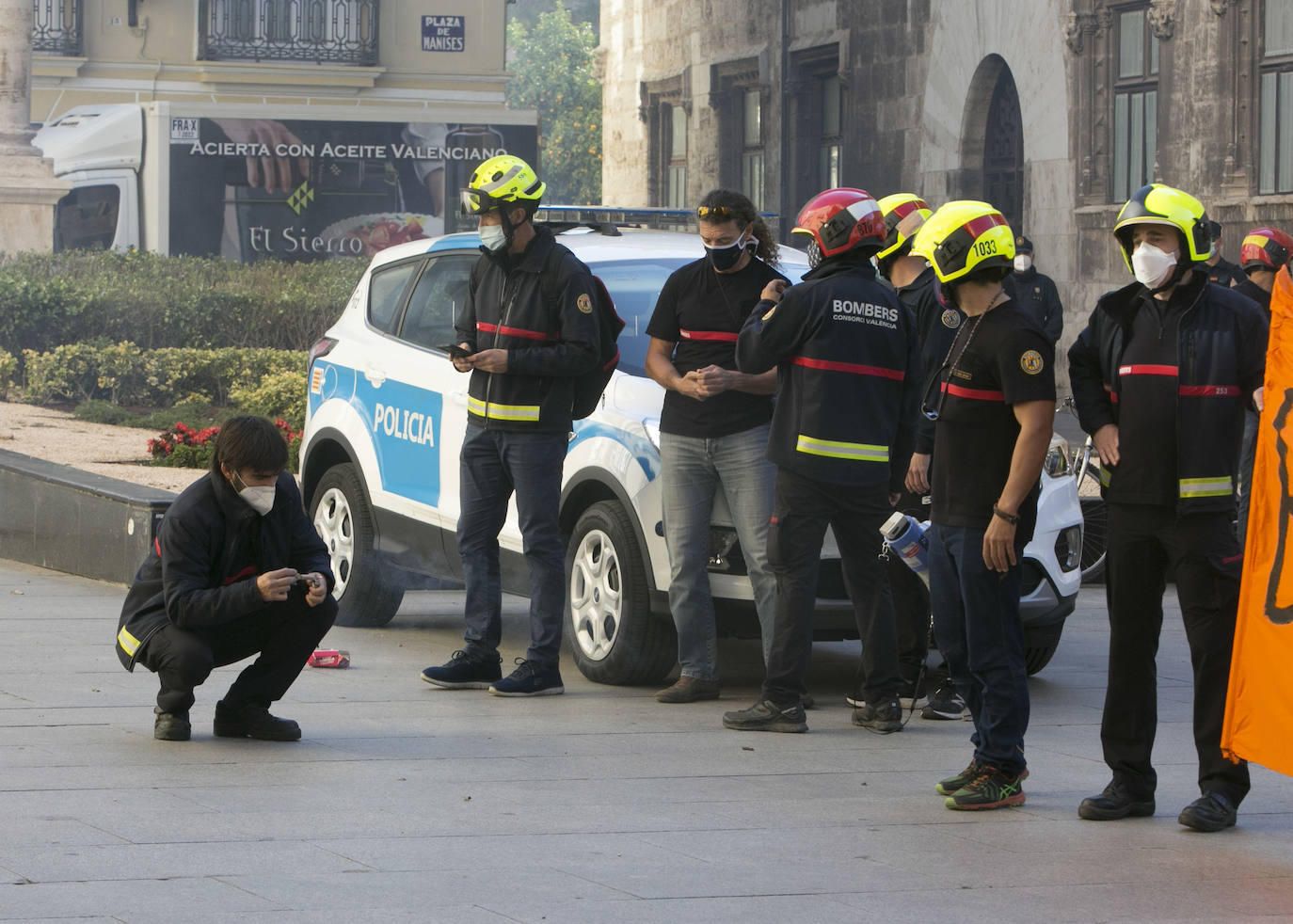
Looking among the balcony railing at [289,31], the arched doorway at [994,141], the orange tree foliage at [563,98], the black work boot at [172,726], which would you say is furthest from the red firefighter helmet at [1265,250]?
the orange tree foliage at [563,98]

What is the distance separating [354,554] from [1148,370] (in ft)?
15.9

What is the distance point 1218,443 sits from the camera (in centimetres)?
595

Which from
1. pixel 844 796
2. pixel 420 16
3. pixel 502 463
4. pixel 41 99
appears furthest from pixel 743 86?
pixel 844 796

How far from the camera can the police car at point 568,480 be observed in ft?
26.8

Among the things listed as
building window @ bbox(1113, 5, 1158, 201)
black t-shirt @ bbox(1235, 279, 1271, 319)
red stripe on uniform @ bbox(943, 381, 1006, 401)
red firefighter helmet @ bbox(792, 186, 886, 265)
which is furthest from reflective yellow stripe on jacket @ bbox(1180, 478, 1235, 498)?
building window @ bbox(1113, 5, 1158, 201)

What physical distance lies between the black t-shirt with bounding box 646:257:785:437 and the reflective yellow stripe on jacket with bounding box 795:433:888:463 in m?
0.59

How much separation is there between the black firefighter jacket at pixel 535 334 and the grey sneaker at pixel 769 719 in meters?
1.44

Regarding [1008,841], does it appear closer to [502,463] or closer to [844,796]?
[844,796]

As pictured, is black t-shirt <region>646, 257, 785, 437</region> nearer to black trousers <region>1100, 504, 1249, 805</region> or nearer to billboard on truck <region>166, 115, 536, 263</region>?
black trousers <region>1100, 504, 1249, 805</region>

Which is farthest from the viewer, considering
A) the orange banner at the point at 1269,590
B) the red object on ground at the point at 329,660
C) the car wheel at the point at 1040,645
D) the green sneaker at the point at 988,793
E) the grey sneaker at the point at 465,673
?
the red object on ground at the point at 329,660

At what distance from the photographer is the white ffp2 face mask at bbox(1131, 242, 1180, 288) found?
19.6 ft

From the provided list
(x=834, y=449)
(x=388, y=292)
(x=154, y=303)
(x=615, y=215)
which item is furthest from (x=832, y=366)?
(x=154, y=303)

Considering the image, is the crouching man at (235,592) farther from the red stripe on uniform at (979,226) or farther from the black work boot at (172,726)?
the red stripe on uniform at (979,226)

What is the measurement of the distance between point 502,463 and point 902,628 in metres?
1.71
